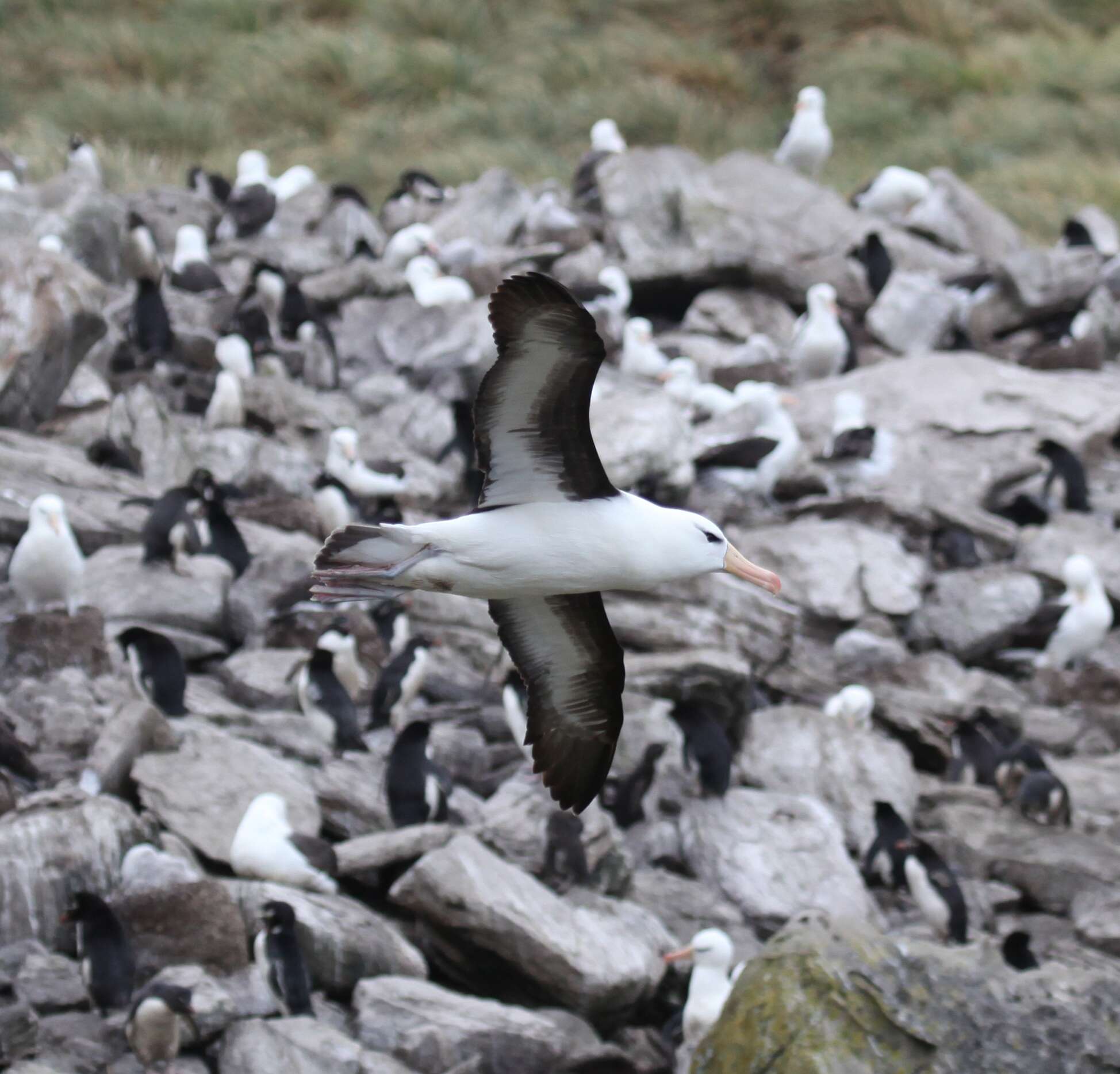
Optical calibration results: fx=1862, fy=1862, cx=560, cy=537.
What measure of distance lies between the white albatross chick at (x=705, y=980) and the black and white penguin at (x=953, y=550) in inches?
230

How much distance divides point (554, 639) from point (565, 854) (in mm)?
3124

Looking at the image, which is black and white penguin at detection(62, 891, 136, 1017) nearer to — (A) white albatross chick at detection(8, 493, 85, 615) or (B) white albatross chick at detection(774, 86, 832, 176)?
(A) white albatross chick at detection(8, 493, 85, 615)

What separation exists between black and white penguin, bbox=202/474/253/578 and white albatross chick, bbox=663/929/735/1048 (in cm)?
460

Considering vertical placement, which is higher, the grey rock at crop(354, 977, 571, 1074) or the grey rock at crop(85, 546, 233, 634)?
the grey rock at crop(85, 546, 233, 634)

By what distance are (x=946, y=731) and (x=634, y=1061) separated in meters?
4.47

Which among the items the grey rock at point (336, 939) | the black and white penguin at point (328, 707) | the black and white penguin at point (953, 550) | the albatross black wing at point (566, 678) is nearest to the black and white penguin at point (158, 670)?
the black and white penguin at point (328, 707)

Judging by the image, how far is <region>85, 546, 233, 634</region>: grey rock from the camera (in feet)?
39.3

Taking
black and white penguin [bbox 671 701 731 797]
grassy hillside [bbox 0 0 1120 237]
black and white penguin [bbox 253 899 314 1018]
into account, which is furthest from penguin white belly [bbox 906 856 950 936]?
grassy hillside [bbox 0 0 1120 237]

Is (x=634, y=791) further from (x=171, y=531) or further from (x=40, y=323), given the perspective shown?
(x=40, y=323)

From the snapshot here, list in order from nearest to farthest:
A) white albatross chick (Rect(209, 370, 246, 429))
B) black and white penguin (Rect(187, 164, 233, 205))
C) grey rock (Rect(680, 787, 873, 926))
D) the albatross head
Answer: the albatross head < grey rock (Rect(680, 787, 873, 926)) < white albatross chick (Rect(209, 370, 246, 429)) < black and white penguin (Rect(187, 164, 233, 205))

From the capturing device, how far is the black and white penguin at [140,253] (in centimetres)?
1797

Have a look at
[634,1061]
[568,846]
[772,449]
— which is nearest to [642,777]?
[568,846]

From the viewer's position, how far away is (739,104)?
93.3 ft

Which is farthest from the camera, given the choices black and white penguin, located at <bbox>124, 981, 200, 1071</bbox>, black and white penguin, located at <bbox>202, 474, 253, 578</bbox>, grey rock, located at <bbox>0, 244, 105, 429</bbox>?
grey rock, located at <bbox>0, 244, 105, 429</bbox>
